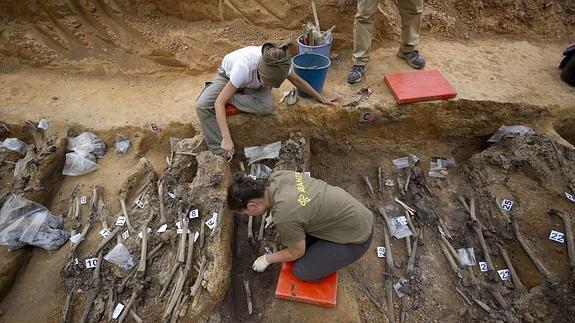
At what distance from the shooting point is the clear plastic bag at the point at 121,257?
3768 mm

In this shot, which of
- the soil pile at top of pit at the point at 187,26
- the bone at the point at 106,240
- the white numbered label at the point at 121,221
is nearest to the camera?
the bone at the point at 106,240

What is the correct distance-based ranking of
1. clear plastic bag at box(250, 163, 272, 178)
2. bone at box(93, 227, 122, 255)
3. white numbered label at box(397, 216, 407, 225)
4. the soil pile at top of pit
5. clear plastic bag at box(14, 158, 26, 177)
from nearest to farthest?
1. bone at box(93, 227, 122, 255)
2. white numbered label at box(397, 216, 407, 225)
3. clear plastic bag at box(250, 163, 272, 178)
4. clear plastic bag at box(14, 158, 26, 177)
5. the soil pile at top of pit

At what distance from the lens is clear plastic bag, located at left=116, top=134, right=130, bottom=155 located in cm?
491

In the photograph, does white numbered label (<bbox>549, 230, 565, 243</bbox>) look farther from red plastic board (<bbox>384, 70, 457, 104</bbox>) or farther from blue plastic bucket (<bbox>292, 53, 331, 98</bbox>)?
blue plastic bucket (<bbox>292, 53, 331, 98</bbox>)

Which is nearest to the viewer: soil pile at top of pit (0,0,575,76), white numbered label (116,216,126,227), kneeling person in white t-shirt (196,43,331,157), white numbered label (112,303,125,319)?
white numbered label (112,303,125,319)

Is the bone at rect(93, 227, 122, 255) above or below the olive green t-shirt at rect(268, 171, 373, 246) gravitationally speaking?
below

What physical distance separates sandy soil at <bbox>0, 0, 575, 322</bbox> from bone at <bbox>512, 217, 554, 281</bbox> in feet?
0.35

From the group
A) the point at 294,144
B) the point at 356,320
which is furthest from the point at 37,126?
the point at 356,320

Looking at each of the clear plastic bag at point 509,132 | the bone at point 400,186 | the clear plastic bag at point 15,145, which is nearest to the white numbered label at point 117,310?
the clear plastic bag at point 15,145

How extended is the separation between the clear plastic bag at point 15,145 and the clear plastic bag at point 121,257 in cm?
242

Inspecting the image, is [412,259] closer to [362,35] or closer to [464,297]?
[464,297]

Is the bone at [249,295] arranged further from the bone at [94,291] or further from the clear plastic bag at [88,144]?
the clear plastic bag at [88,144]

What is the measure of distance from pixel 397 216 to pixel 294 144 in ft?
5.18

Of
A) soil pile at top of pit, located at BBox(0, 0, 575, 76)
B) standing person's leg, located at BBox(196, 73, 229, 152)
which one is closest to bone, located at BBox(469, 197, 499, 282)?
soil pile at top of pit, located at BBox(0, 0, 575, 76)
